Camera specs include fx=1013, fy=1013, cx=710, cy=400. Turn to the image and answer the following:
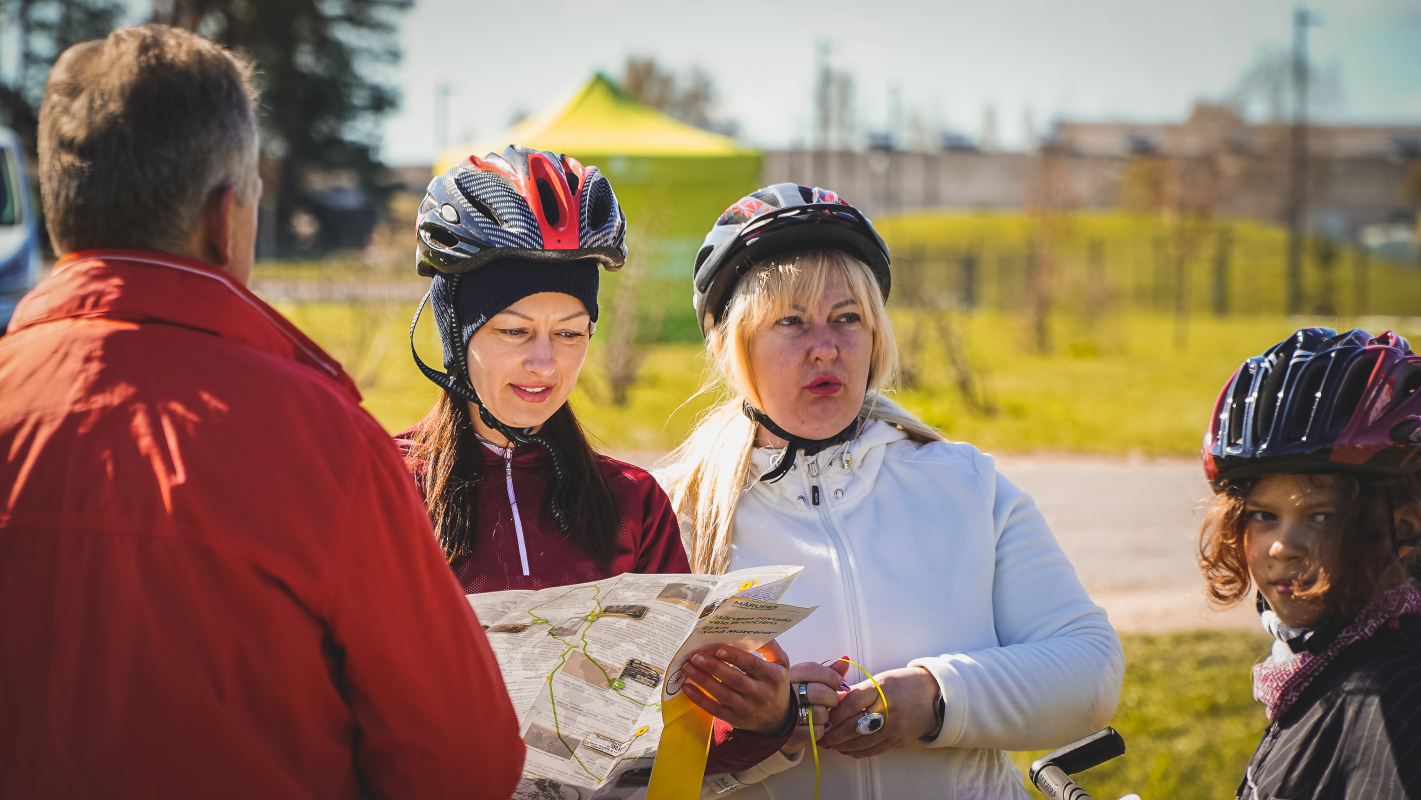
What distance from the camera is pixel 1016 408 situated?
1330 cm

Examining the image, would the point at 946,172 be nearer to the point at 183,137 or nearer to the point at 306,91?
the point at 306,91

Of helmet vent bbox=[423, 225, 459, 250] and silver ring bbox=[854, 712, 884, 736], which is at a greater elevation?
helmet vent bbox=[423, 225, 459, 250]

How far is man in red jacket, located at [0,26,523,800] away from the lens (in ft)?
3.69

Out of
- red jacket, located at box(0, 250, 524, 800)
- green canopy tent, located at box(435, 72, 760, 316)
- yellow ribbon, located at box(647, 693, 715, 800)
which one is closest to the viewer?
red jacket, located at box(0, 250, 524, 800)

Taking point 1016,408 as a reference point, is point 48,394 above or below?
above

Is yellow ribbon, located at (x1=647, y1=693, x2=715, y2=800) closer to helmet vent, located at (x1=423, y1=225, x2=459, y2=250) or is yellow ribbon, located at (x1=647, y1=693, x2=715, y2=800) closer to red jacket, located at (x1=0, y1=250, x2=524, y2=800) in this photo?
red jacket, located at (x1=0, y1=250, x2=524, y2=800)

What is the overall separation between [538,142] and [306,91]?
2572 centimetres

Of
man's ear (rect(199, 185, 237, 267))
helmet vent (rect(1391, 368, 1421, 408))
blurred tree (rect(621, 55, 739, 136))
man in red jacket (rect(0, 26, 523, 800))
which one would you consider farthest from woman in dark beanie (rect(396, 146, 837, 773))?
blurred tree (rect(621, 55, 739, 136))

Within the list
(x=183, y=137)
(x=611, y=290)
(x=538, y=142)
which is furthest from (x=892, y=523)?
(x=538, y=142)

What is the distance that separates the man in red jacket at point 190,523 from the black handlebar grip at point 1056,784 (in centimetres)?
134

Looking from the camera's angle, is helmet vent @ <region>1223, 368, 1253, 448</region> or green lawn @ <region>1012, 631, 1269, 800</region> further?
green lawn @ <region>1012, 631, 1269, 800</region>

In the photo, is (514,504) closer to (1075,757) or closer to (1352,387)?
(1075,757)

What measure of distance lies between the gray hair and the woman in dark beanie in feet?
3.37

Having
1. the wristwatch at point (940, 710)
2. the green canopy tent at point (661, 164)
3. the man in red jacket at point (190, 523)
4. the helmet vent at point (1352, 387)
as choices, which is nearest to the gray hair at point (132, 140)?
the man in red jacket at point (190, 523)
